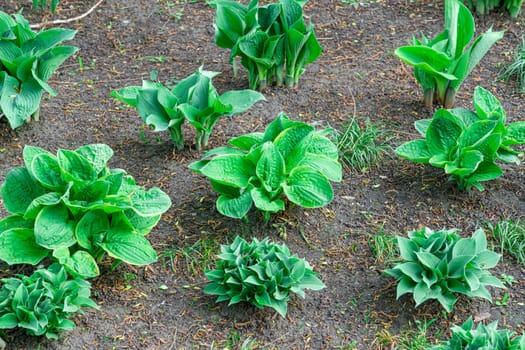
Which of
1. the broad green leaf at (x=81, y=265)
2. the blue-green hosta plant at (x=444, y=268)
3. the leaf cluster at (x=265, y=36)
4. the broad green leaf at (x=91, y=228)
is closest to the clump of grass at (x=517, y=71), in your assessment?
the leaf cluster at (x=265, y=36)

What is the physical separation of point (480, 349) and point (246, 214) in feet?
5.62

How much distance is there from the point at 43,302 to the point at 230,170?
1.32 m

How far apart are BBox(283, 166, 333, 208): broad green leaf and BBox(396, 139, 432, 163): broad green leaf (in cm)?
67

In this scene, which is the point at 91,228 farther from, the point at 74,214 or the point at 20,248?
the point at 20,248

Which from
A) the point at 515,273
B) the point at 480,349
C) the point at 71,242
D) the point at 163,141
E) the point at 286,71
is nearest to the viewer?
the point at 480,349

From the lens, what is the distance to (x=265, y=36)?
5.45 meters

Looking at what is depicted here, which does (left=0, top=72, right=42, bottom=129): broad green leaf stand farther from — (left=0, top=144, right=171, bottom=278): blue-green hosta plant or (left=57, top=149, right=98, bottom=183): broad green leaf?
(left=57, top=149, right=98, bottom=183): broad green leaf

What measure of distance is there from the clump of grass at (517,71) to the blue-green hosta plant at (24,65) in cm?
317

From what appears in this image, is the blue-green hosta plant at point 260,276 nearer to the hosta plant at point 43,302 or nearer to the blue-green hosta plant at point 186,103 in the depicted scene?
the hosta plant at point 43,302

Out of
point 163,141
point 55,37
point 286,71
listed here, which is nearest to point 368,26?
point 286,71

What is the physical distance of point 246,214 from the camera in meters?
4.69

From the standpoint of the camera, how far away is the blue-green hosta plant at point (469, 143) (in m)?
4.66

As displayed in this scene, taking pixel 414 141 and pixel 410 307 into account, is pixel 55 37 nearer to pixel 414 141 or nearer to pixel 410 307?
pixel 414 141

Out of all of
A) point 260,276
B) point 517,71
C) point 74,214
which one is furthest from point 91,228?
point 517,71
